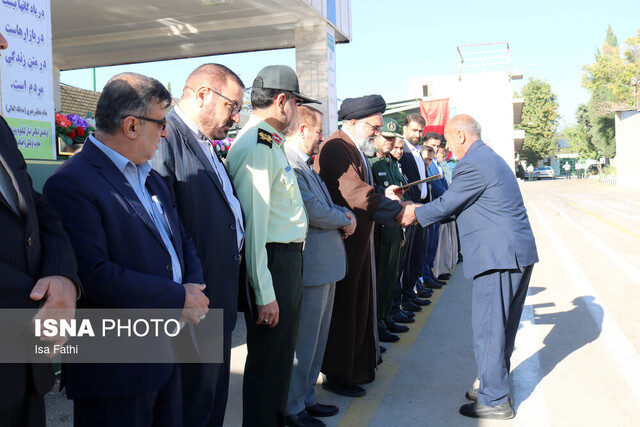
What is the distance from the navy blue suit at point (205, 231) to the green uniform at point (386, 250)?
280 centimetres

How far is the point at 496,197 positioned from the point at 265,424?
2065mm

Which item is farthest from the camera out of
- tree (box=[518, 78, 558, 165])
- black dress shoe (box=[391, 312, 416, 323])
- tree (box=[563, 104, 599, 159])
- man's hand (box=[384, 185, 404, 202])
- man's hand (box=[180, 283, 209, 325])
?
tree (box=[518, 78, 558, 165])

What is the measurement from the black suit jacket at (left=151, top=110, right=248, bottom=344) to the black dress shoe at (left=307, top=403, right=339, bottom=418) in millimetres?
1340

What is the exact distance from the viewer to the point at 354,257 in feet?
14.1

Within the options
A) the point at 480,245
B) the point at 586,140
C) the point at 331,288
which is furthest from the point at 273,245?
the point at 586,140

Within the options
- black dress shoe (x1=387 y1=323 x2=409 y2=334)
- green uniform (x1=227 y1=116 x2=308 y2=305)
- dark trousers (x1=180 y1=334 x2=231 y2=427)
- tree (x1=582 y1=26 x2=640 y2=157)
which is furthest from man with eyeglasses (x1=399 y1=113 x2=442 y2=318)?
tree (x1=582 y1=26 x2=640 y2=157)

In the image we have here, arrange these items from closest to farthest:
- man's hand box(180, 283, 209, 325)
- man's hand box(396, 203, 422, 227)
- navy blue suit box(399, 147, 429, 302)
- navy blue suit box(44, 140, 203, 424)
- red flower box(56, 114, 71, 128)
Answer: navy blue suit box(44, 140, 203, 424) < man's hand box(180, 283, 209, 325) < man's hand box(396, 203, 422, 227) < red flower box(56, 114, 71, 128) < navy blue suit box(399, 147, 429, 302)

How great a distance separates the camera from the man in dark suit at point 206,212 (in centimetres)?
267

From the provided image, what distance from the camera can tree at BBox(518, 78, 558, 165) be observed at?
219 feet

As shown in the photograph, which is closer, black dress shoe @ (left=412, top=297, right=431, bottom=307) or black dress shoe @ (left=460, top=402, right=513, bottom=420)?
black dress shoe @ (left=460, top=402, right=513, bottom=420)

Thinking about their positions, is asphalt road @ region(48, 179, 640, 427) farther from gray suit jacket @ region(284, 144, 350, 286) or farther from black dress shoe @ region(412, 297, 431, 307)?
gray suit jacket @ region(284, 144, 350, 286)

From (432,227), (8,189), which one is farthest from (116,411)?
(432,227)

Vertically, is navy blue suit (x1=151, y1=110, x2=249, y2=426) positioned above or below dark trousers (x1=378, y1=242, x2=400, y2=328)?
above

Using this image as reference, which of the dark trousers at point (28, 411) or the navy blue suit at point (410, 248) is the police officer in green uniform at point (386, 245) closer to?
the navy blue suit at point (410, 248)
